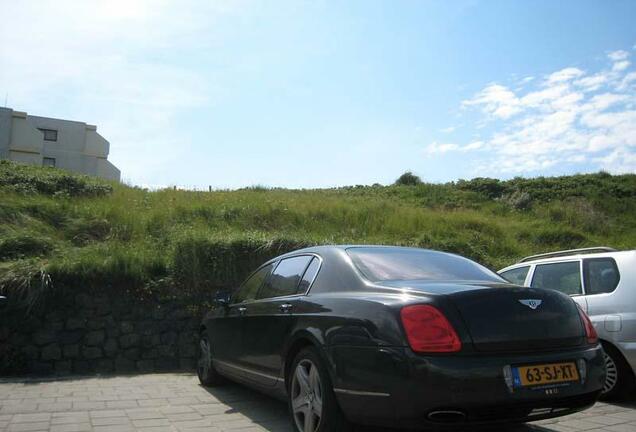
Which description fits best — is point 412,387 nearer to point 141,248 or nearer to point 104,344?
point 104,344

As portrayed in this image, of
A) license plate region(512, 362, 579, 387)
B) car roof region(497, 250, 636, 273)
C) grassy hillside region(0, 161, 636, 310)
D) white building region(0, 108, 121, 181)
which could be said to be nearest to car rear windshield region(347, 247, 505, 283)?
license plate region(512, 362, 579, 387)

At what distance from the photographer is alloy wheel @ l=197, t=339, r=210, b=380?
6.52 meters

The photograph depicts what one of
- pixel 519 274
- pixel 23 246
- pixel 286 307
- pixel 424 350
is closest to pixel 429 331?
pixel 424 350

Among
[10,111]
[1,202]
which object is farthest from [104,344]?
[10,111]

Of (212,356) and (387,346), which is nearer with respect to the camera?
(387,346)

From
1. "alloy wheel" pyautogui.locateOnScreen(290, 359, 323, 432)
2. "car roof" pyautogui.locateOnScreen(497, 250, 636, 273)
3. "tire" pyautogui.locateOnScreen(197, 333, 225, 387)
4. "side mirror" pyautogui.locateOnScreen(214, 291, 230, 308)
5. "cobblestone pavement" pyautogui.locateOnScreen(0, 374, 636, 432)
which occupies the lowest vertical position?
"cobblestone pavement" pyautogui.locateOnScreen(0, 374, 636, 432)

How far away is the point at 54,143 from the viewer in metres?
55.4

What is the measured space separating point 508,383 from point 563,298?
896 mm

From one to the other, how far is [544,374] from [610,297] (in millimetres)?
2918

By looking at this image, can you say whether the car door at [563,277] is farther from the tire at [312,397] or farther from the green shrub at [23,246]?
the green shrub at [23,246]

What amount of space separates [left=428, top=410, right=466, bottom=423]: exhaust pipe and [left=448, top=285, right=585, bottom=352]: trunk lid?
402mm

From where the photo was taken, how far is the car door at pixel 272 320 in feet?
15.0

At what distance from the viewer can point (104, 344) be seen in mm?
Answer: 8211

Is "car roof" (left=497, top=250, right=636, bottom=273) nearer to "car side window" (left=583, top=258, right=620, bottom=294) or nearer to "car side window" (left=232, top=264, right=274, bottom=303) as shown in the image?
"car side window" (left=583, top=258, right=620, bottom=294)
